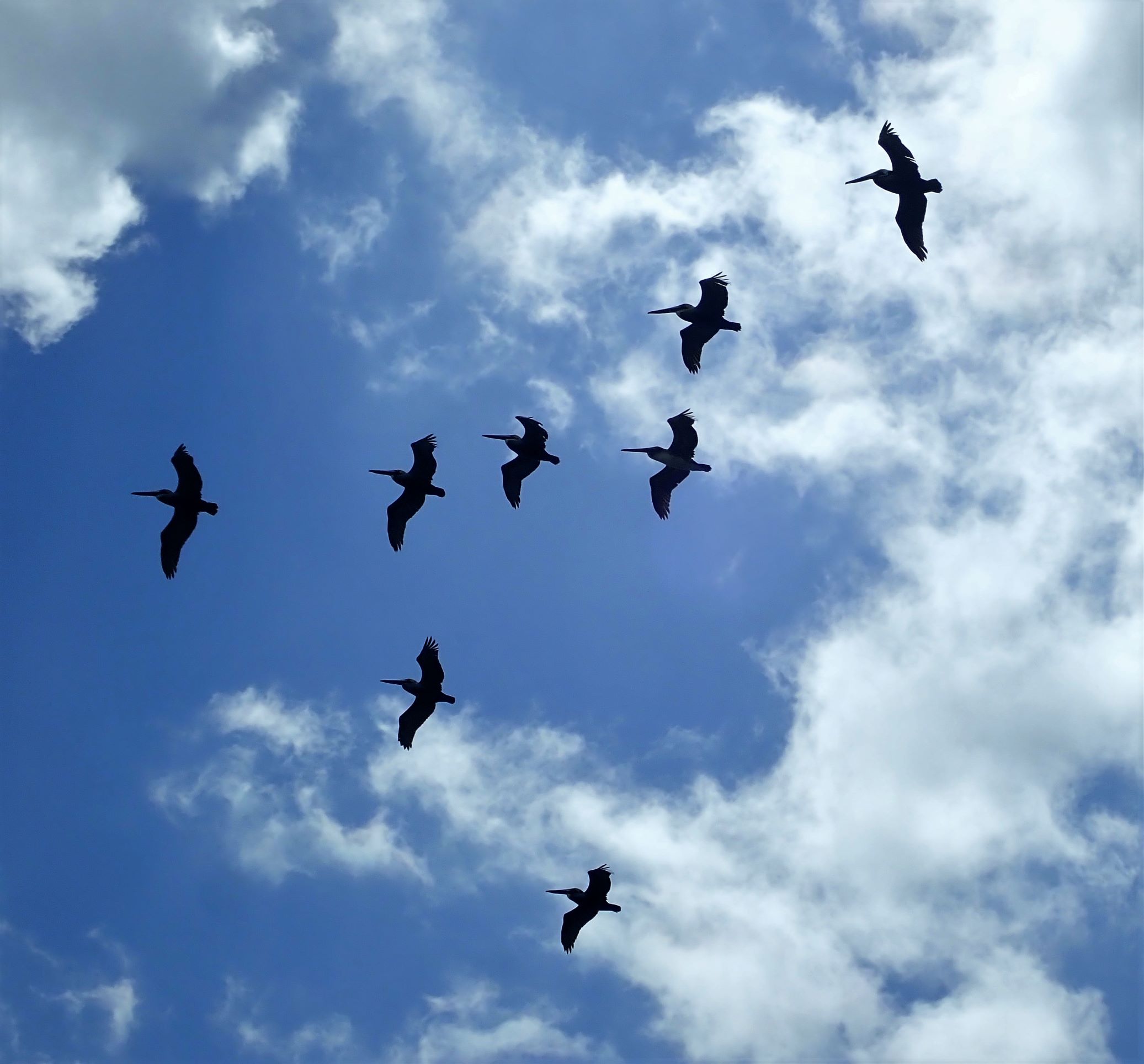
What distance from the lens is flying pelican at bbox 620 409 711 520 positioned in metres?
35.3

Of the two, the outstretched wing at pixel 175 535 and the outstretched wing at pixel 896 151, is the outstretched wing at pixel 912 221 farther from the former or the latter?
the outstretched wing at pixel 175 535

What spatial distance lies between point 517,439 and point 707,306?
624 cm

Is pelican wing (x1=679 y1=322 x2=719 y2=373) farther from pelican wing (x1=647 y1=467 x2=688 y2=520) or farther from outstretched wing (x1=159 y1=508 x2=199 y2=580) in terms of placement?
outstretched wing (x1=159 y1=508 x2=199 y2=580)

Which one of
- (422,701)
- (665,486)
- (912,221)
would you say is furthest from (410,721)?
(912,221)

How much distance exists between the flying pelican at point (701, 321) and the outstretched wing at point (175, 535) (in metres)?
13.9

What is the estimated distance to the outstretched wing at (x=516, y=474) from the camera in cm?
3581

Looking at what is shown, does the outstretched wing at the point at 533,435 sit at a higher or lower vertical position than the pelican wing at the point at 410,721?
higher

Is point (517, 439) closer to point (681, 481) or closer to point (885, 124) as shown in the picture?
point (681, 481)

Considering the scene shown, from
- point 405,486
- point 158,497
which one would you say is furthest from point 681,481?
point 158,497

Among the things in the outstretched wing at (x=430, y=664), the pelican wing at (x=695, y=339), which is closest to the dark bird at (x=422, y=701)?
the outstretched wing at (x=430, y=664)

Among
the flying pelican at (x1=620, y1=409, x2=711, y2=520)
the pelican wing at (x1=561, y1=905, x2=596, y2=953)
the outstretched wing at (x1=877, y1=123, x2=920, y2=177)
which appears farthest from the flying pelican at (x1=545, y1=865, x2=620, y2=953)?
the outstretched wing at (x1=877, y1=123, x2=920, y2=177)

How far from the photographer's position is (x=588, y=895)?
3359 centimetres

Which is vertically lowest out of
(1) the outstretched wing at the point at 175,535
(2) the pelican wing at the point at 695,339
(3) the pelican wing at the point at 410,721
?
(3) the pelican wing at the point at 410,721

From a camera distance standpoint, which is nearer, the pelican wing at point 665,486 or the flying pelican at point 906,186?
the flying pelican at point 906,186
